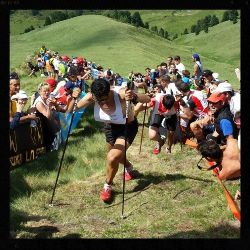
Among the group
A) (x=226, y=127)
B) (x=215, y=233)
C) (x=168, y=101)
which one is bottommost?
(x=215, y=233)

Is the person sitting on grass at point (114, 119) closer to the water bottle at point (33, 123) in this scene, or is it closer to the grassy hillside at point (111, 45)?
the water bottle at point (33, 123)

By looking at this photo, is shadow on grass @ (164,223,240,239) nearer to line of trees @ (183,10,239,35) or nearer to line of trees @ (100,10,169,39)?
line of trees @ (183,10,239,35)

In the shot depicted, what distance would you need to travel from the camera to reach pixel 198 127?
9438 millimetres

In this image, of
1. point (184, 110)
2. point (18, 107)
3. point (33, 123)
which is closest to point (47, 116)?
point (33, 123)

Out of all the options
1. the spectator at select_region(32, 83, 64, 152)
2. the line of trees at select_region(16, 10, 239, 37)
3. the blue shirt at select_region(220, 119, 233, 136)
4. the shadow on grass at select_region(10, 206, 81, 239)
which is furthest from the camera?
the spectator at select_region(32, 83, 64, 152)

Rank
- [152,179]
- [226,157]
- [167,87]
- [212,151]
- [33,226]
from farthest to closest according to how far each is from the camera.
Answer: [167,87]
[152,179]
[33,226]
[212,151]
[226,157]

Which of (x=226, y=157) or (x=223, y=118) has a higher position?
(x=223, y=118)

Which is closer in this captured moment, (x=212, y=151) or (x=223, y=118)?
(x=212, y=151)

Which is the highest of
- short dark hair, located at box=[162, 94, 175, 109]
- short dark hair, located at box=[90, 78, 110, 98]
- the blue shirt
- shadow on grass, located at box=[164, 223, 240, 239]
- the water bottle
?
short dark hair, located at box=[90, 78, 110, 98]

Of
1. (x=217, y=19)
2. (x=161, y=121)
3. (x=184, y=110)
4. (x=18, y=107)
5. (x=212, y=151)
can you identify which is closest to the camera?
(x=212, y=151)

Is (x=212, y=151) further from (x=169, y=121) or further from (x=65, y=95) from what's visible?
(x=65, y=95)

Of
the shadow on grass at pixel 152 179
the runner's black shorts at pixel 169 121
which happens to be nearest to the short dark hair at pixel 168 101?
the runner's black shorts at pixel 169 121

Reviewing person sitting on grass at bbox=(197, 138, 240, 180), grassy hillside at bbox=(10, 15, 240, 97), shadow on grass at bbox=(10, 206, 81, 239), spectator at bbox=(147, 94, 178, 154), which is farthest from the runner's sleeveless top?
grassy hillside at bbox=(10, 15, 240, 97)
